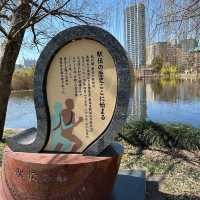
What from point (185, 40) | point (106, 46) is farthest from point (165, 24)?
point (106, 46)

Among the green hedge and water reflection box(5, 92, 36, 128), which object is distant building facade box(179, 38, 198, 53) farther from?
water reflection box(5, 92, 36, 128)

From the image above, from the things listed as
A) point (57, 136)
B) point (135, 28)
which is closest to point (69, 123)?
point (57, 136)

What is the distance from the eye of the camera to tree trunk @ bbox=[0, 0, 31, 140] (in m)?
6.98

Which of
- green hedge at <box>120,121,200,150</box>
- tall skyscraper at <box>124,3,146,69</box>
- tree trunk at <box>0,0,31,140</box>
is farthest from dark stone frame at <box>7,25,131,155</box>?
tree trunk at <box>0,0,31,140</box>

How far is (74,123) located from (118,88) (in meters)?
0.67

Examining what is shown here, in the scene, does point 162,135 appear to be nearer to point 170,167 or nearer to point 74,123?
point 170,167

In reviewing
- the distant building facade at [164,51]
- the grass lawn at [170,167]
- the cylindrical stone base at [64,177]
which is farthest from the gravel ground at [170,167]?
the distant building facade at [164,51]

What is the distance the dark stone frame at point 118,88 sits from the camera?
324cm

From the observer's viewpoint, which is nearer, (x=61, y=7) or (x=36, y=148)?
(x=36, y=148)

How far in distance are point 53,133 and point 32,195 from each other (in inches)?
27.9

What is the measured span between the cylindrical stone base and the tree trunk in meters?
4.12

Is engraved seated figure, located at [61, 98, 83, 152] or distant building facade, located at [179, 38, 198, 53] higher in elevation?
distant building facade, located at [179, 38, 198, 53]

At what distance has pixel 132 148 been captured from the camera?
5855 millimetres

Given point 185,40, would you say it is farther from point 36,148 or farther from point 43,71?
point 36,148
